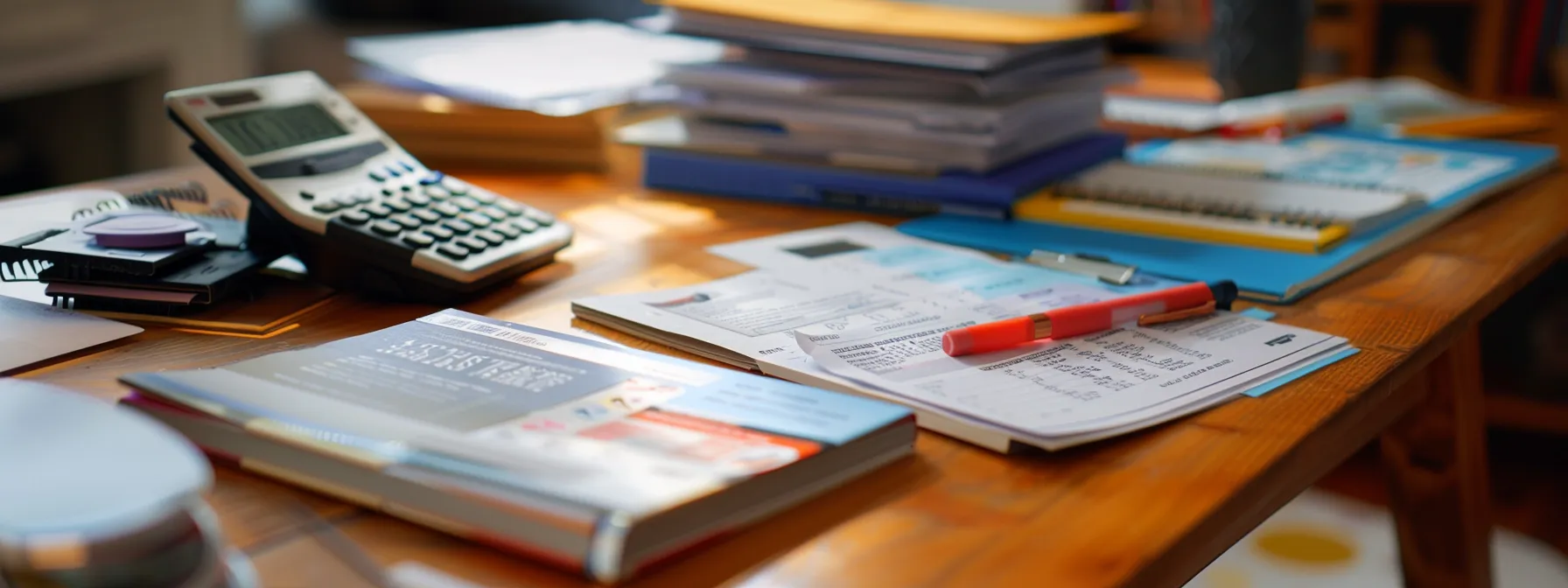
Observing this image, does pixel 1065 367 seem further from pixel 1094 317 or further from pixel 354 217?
pixel 354 217

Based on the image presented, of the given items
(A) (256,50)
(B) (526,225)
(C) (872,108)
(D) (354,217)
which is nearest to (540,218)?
(B) (526,225)

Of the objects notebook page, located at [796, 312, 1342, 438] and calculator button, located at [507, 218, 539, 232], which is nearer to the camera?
notebook page, located at [796, 312, 1342, 438]

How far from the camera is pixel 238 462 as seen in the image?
458mm

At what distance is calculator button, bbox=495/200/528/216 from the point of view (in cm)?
78

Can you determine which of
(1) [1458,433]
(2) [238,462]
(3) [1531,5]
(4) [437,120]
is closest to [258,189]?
(2) [238,462]

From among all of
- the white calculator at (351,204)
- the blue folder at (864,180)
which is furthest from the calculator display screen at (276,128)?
the blue folder at (864,180)

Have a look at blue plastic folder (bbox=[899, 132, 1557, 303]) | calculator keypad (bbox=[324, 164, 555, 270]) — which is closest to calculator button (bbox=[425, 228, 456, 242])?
calculator keypad (bbox=[324, 164, 555, 270])

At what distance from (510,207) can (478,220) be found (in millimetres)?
44

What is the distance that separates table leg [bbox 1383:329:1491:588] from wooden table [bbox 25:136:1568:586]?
20 cm

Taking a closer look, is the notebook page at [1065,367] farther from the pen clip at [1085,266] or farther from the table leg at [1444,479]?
the table leg at [1444,479]

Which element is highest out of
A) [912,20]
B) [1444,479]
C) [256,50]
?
[912,20]

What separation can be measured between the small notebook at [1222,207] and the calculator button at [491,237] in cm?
40

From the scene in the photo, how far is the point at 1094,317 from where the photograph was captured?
0.64 meters

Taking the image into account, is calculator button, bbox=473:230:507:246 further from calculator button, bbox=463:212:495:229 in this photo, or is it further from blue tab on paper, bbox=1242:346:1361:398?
blue tab on paper, bbox=1242:346:1361:398
